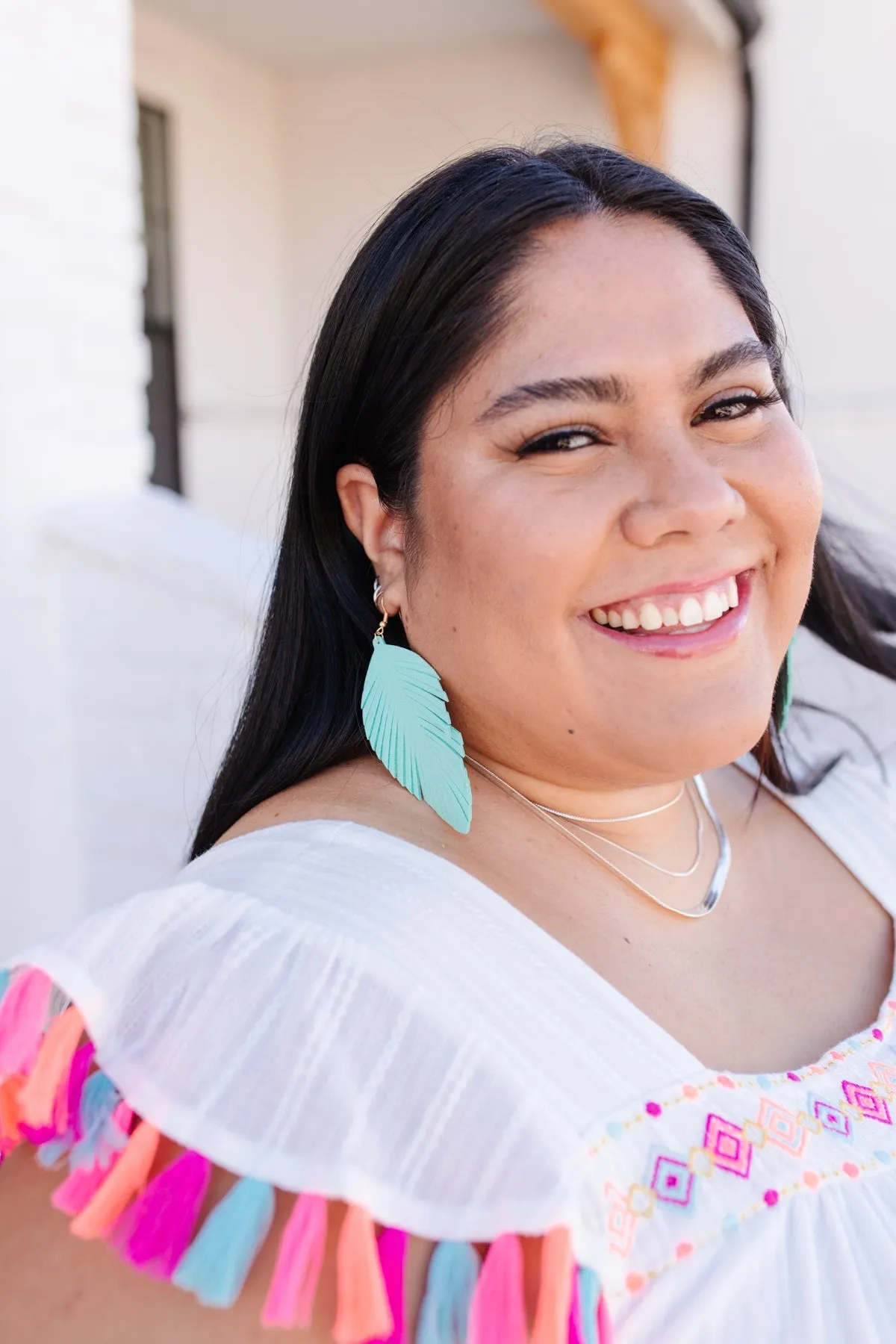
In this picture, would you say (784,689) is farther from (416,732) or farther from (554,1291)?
(554,1291)

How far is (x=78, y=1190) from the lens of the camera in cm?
104

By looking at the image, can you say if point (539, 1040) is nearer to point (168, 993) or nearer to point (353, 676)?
point (168, 993)

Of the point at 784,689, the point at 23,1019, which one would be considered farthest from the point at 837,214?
the point at 23,1019

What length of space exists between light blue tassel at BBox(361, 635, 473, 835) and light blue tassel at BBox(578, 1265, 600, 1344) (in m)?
0.52

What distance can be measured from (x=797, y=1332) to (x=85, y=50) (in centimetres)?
300

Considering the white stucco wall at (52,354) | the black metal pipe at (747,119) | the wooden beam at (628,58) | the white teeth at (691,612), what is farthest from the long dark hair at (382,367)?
the black metal pipe at (747,119)

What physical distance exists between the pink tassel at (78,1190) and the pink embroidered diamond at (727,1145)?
57cm

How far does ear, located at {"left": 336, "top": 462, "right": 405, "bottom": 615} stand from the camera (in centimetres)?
155

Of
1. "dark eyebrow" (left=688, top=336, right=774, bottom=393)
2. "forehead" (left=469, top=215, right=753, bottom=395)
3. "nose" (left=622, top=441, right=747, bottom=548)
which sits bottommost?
"nose" (left=622, top=441, right=747, bottom=548)

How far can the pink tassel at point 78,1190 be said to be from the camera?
3.39ft

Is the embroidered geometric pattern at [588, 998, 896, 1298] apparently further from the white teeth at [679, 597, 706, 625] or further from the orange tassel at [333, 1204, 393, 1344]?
the white teeth at [679, 597, 706, 625]

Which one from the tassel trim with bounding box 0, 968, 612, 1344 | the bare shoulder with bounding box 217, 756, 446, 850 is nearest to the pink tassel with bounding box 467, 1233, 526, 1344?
the tassel trim with bounding box 0, 968, 612, 1344

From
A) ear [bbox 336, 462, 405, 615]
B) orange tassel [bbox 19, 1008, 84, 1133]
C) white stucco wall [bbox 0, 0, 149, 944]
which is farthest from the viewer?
white stucco wall [bbox 0, 0, 149, 944]

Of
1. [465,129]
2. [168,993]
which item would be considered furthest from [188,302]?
[168,993]
